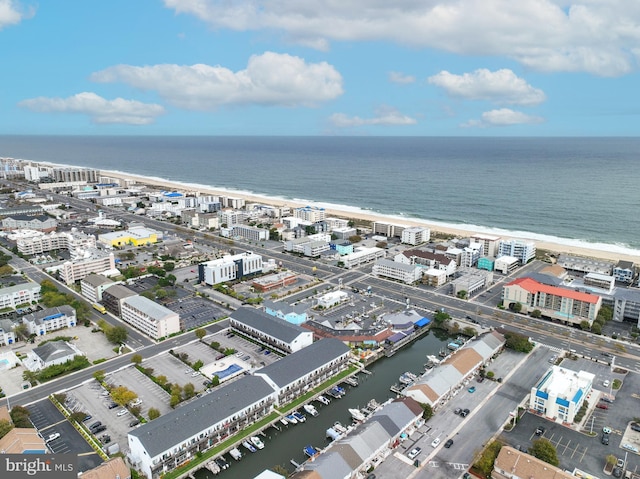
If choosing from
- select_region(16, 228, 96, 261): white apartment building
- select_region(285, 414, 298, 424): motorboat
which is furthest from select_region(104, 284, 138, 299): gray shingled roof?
select_region(285, 414, 298, 424): motorboat

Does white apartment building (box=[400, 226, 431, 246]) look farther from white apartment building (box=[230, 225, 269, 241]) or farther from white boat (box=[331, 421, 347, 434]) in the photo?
white boat (box=[331, 421, 347, 434])

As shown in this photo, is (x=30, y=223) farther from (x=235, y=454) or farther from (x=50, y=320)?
(x=235, y=454)

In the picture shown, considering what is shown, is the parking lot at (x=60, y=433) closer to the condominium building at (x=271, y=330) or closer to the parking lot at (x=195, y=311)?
the parking lot at (x=195, y=311)

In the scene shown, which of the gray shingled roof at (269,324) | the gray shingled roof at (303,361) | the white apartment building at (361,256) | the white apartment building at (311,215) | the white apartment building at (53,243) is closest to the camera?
the gray shingled roof at (303,361)

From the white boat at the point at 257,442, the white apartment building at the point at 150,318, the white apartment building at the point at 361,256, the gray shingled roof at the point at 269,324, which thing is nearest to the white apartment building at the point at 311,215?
the white apartment building at the point at 361,256

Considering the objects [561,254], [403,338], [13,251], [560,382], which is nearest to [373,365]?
[403,338]

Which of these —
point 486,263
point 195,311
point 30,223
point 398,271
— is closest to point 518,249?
point 486,263
